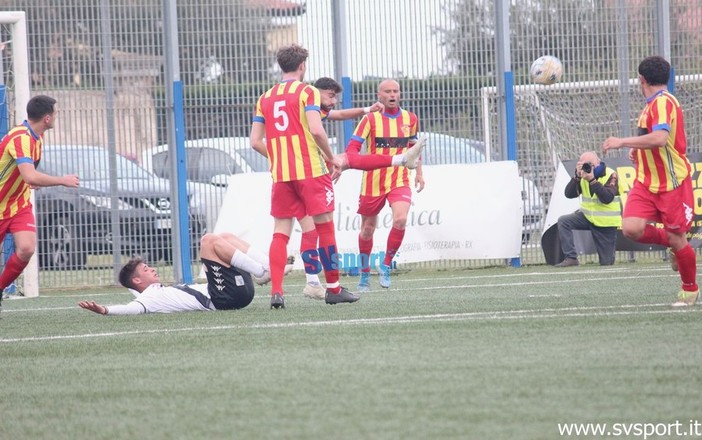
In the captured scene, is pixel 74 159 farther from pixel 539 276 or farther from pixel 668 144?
pixel 668 144

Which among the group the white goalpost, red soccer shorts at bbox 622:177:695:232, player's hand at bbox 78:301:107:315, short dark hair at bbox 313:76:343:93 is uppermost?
the white goalpost

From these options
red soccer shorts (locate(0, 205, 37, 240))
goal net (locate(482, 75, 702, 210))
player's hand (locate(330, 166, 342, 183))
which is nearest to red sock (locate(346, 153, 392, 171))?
player's hand (locate(330, 166, 342, 183))

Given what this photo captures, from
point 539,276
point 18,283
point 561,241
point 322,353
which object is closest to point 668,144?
point 322,353

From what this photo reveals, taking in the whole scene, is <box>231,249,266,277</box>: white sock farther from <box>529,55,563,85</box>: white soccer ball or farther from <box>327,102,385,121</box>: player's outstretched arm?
<box>529,55,563,85</box>: white soccer ball

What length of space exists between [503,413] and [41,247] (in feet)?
39.0

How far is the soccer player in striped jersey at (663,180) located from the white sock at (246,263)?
9.01 feet

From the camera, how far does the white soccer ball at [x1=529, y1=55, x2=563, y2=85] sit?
1634cm

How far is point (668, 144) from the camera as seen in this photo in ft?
28.5

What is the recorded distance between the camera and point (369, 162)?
10680mm

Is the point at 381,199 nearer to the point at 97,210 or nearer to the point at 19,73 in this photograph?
the point at 19,73

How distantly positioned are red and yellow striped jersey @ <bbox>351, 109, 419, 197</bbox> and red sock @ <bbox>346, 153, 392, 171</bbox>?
1.62 m

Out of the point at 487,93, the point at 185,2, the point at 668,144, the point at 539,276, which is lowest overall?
the point at 539,276

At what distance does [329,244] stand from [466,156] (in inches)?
289

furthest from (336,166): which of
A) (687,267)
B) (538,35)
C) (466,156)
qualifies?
(538,35)
